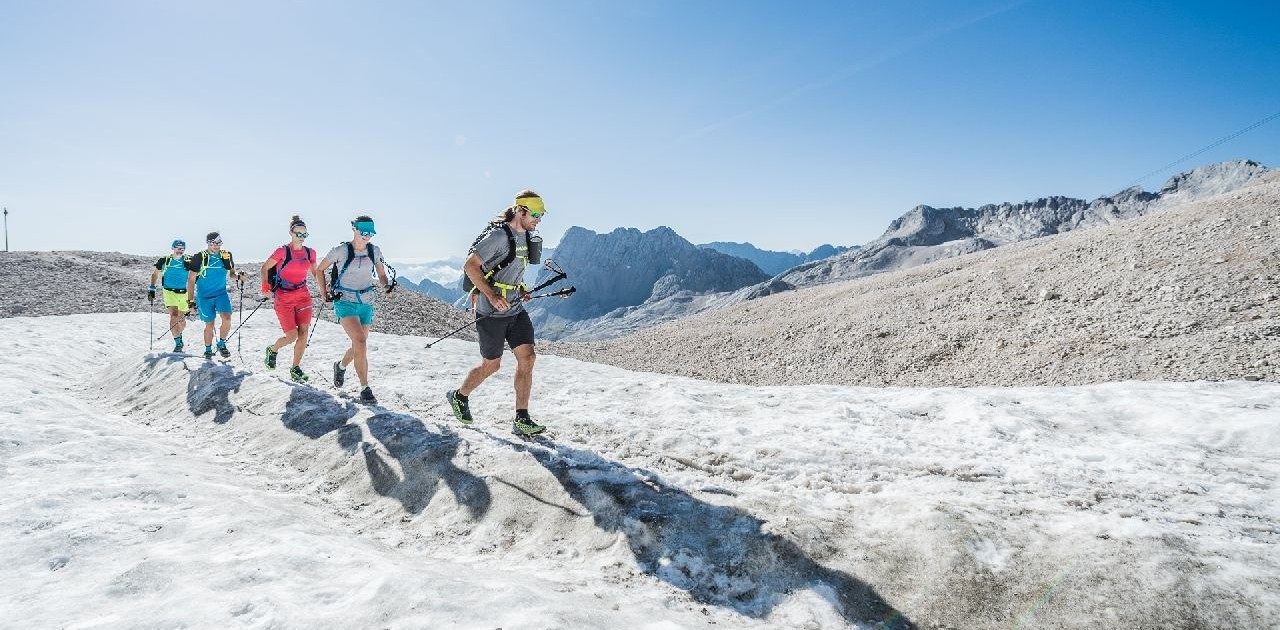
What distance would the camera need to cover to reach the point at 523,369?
23.3 feet

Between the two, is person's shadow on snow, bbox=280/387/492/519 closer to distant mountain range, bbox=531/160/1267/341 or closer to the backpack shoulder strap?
the backpack shoulder strap

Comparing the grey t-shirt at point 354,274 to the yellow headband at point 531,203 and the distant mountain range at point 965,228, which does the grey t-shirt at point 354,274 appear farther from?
the distant mountain range at point 965,228

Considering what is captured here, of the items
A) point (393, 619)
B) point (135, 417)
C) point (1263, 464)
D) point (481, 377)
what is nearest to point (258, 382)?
point (135, 417)

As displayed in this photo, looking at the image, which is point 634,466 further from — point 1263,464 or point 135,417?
point 135,417

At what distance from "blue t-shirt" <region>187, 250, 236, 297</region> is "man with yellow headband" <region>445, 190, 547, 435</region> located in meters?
9.20

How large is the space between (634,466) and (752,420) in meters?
2.68

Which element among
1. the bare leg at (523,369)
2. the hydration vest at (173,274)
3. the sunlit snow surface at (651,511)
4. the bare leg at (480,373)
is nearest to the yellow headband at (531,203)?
the bare leg at (523,369)

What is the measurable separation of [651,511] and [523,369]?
2.79 metres

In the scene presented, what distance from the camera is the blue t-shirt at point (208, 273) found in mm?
12336

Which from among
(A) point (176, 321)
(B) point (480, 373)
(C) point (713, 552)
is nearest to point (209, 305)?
(A) point (176, 321)

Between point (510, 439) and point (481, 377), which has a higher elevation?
point (481, 377)

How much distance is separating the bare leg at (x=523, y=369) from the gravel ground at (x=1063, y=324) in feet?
38.4

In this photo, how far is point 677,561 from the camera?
4488 millimetres

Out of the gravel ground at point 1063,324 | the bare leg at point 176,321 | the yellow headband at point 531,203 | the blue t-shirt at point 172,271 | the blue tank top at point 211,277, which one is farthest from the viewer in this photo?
the blue t-shirt at point 172,271
